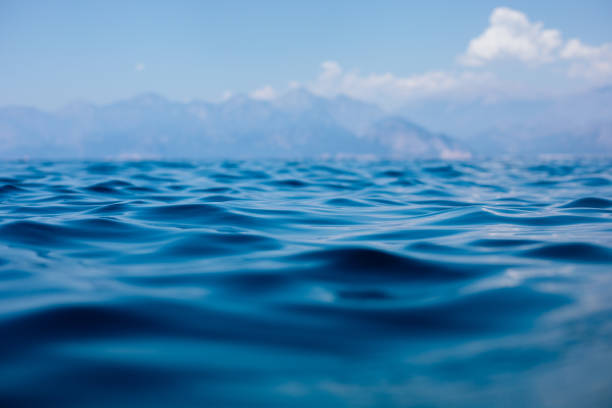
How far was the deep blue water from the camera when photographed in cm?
180

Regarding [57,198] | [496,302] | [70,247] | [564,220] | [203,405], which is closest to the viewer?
[203,405]

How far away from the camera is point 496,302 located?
9.29 ft

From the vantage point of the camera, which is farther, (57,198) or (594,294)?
(57,198)

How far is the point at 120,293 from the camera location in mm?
2883

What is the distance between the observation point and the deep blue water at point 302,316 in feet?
5.91

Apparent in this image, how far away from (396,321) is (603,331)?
1.11 m

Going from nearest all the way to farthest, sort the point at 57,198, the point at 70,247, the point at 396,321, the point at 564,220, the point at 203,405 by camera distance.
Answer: the point at 203,405
the point at 396,321
the point at 70,247
the point at 564,220
the point at 57,198

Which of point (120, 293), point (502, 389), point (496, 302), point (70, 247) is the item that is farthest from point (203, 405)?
point (70, 247)

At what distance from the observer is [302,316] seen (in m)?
2.61

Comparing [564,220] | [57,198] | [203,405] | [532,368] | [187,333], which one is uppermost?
[57,198]

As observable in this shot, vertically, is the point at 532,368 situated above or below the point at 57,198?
below

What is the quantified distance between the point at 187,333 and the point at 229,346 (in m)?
0.29

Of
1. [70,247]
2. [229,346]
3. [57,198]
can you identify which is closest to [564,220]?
[229,346]

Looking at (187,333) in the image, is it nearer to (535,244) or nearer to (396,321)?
(396,321)
